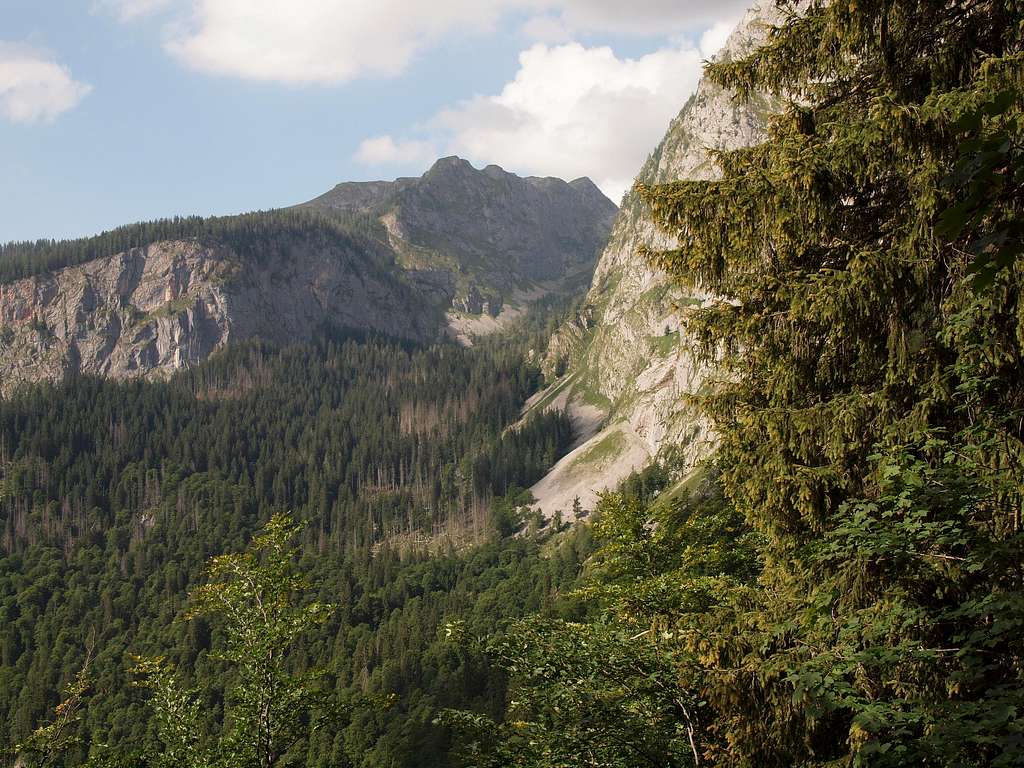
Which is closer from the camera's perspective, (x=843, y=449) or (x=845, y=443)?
(x=843, y=449)

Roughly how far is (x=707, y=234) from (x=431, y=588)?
184m

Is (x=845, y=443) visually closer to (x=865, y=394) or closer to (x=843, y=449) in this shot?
(x=843, y=449)

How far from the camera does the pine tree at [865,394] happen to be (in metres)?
8.71

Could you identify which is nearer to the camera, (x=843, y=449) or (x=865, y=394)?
(x=843, y=449)

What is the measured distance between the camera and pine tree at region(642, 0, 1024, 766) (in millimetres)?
8711

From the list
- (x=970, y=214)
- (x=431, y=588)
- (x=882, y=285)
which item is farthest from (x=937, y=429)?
(x=431, y=588)

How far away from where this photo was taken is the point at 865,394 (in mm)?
10719

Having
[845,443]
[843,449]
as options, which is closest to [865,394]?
[845,443]

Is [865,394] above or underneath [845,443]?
above

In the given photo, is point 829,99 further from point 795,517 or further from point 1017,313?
point 795,517

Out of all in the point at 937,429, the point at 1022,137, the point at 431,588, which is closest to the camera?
the point at 1022,137

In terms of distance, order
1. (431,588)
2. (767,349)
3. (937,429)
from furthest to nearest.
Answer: (431,588) → (767,349) → (937,429)

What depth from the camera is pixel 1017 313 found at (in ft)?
29.7

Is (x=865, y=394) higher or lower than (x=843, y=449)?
higher
